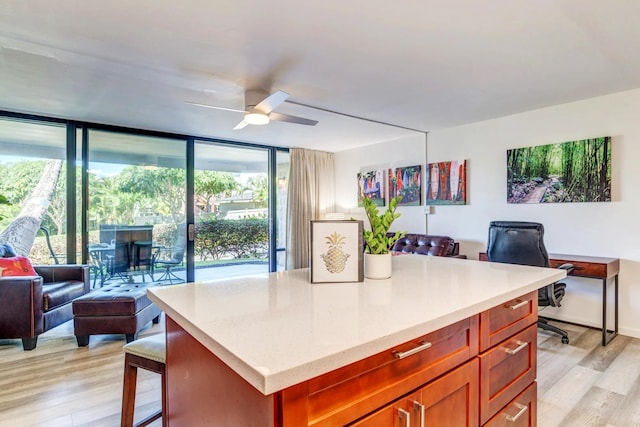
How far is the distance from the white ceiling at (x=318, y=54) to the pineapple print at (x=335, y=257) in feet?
4.46

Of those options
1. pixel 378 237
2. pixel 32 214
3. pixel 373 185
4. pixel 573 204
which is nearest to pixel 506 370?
pixel 378 237

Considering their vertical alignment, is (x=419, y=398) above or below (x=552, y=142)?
below

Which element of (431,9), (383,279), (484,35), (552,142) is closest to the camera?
(383,279)

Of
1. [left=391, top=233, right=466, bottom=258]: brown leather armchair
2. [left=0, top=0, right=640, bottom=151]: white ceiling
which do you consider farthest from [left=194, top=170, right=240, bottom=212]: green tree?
[left=391, top=233, right=466, bottom=258]: brown leather armchair

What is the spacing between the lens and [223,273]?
5387 millimetres

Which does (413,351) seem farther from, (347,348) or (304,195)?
(304,195)

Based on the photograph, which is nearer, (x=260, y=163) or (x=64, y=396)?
(x=64, y=396)

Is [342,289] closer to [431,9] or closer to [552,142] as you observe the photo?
[431,9]

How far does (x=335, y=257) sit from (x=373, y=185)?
14.3 ft

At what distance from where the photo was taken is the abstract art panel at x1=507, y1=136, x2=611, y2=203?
3322 mm

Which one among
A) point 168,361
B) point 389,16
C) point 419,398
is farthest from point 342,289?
point 389,16

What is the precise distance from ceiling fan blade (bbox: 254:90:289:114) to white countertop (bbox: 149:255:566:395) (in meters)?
1.50

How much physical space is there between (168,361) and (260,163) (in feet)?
15.6

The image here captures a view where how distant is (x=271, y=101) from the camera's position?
2.70 meters
